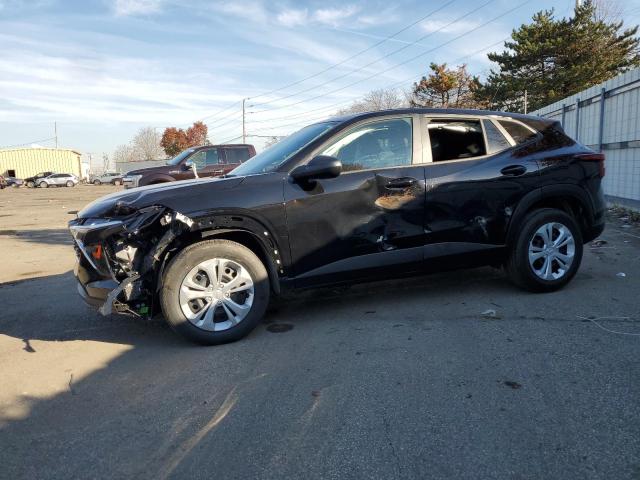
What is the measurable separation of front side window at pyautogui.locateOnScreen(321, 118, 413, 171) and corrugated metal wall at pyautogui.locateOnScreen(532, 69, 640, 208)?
8.17 meters

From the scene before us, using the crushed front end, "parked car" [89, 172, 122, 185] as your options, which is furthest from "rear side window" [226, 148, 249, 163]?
"parked car" [89, 172, 122, 185]

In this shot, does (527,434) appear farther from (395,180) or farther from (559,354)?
(395,180)

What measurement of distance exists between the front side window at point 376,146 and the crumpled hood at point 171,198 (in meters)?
0.94

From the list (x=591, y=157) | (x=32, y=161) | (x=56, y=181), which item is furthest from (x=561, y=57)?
(x=32, y=161)

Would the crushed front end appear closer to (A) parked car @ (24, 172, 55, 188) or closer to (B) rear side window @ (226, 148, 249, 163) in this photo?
(B) rear side window @ (226, 148, 249, 163)

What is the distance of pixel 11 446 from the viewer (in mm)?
2842

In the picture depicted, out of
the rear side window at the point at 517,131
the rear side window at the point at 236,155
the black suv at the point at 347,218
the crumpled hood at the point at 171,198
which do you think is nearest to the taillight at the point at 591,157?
the black suv at the point at 347,218

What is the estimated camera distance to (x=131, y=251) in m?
4.07

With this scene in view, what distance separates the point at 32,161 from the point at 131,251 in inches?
3070

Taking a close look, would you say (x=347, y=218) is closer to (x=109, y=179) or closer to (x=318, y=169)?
(x=318, y=169)

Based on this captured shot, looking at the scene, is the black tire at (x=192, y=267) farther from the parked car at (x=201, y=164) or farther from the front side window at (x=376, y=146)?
the parked car at (x=201, y=164)

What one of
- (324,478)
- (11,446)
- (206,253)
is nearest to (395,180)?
(206,253)

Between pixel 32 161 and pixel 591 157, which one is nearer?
pixel 591 157

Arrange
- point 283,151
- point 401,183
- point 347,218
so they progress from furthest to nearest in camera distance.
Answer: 1. point 283,151
2. point 401,183
3. point 347,218
